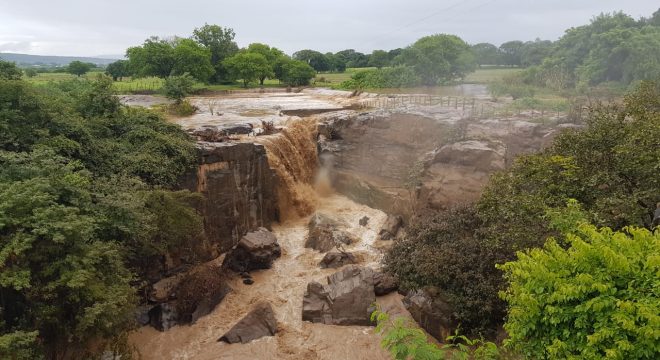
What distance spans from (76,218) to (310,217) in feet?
44.6

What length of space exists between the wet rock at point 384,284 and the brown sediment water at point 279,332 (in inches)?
8.7

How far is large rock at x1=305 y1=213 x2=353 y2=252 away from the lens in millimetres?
19422

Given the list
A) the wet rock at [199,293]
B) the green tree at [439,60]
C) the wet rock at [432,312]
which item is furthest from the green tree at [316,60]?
the wet rock at [432,312]

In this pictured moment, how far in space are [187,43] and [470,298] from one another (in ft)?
156

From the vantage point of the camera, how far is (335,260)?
17.9 meters

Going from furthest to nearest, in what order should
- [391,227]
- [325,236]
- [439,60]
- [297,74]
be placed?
[297,74] → [439,60] → [391,227] → [325,236]

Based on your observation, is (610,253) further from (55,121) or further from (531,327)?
(55,121)

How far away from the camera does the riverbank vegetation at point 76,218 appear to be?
32.4 ft

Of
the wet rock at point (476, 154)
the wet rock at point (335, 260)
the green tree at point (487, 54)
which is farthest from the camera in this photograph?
the green tree at point (487, 54)

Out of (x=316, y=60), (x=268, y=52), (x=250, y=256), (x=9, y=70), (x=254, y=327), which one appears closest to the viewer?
(x=254, y=327)

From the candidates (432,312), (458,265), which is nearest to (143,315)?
(432,312)

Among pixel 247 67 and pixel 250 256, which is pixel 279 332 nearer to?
pixel 250 256

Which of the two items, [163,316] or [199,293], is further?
[199,293]

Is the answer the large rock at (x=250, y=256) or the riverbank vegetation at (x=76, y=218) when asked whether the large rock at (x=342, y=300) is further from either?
the riverbank vegetation at (x=76, y=218)
